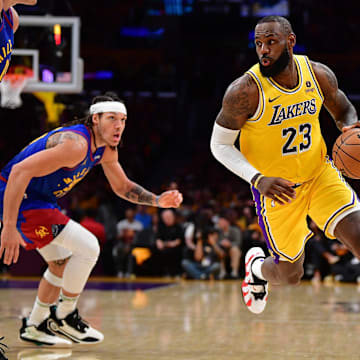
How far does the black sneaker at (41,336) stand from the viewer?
4.93 metres

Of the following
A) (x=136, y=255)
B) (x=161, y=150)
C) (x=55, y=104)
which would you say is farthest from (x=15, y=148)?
(x=136, y=255)

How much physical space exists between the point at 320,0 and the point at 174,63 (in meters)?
4.27

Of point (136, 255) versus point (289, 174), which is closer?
point (289, 174)

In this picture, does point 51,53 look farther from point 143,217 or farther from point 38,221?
point 38,221

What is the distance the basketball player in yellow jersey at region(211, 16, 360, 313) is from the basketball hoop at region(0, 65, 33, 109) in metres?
6.05

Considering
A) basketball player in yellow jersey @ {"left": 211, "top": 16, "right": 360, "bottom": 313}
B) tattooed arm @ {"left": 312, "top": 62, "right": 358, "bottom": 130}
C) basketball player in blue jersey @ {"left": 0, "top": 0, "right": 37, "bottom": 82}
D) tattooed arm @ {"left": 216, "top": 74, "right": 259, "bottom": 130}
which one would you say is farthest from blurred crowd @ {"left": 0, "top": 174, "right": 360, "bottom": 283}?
basketball player in blue jersey @ {"left": 0, "top": 0, "right": 37, "bottom": 82}

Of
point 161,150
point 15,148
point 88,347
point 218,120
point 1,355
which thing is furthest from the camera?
point 161,150

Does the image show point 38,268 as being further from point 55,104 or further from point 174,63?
point 174,63

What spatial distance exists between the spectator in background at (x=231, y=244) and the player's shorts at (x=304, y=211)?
675 cm

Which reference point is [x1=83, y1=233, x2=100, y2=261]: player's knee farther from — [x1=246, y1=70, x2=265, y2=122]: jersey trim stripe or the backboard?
the backboard

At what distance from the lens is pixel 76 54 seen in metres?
10.4

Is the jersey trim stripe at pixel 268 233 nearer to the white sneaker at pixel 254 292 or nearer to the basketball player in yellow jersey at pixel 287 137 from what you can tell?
the basketball player in yellow jersey at pixel 287 137

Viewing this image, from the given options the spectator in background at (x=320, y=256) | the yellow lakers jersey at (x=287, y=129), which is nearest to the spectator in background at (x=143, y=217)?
the spectator in background at (x=320, y=256)

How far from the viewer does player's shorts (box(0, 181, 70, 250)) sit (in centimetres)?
478
